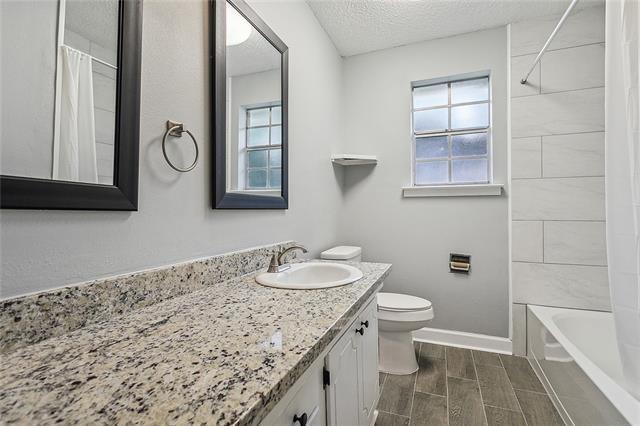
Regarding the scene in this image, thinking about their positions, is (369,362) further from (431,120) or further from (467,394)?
(431,120)

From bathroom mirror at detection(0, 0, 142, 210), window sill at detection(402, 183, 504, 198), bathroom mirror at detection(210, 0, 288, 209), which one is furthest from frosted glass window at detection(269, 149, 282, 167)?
window sill at detection(402, 183, 504, 198)

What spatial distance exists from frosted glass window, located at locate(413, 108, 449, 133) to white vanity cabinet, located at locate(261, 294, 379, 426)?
182cm

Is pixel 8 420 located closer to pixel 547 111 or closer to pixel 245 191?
pixel 245 191

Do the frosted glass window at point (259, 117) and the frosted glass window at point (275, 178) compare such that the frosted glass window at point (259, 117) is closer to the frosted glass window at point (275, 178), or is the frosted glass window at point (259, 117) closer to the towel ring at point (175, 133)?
the frosted glass window at point (275, 178)

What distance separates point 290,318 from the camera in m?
0.76

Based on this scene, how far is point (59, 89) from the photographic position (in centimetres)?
68

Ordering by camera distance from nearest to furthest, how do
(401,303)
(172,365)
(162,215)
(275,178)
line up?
(172,365) → (162,215) → (275,178) → (401,303)

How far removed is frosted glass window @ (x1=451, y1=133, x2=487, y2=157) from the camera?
2.40 m

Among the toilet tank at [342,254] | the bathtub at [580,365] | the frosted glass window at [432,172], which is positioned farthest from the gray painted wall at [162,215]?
the bathtub at [580,365]

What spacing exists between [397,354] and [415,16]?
2439 millimetres

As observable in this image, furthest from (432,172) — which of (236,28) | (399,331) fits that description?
(236,28)

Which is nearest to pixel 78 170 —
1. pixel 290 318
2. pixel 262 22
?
pixel 290 318

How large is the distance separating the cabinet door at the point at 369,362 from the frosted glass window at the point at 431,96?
1.99 m

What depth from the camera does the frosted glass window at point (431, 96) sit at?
2.54 m
